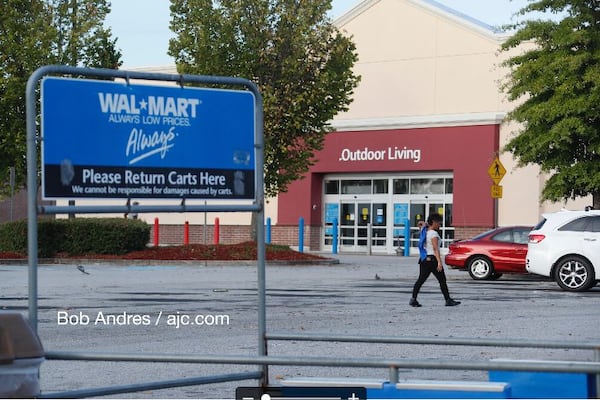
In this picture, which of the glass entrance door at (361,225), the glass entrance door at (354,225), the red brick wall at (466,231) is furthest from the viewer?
the glass entrance door at (354,225)

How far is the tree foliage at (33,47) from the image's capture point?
37.8 m

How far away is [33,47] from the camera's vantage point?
38594mm

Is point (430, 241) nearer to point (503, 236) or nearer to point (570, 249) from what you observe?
point (570, 249)

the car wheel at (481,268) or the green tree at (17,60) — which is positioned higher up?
the green tree at (17,60)

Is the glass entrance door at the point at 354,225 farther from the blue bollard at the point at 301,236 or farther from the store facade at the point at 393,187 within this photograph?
the blue bollard at the point at 301,236

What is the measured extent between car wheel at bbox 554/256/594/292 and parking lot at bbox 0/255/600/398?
297 mm

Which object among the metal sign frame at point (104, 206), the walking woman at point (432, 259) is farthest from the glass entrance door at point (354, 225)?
the metal sign frame at point (104, 206)

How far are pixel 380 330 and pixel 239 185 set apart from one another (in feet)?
28.0

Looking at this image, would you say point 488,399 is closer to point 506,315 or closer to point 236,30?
point 506,315

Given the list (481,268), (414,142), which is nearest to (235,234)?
(414,142)

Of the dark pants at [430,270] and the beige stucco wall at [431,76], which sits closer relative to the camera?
the dark pants at [430,270]

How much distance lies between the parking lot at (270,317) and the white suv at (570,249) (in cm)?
48

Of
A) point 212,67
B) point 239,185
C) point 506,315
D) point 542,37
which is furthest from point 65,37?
point 239,185

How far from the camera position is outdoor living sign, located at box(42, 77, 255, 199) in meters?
5.52
